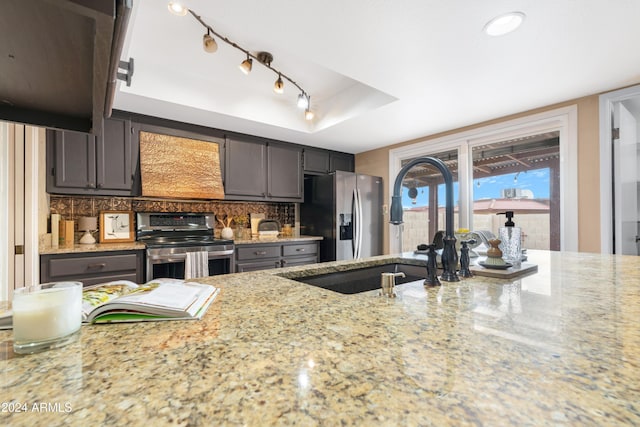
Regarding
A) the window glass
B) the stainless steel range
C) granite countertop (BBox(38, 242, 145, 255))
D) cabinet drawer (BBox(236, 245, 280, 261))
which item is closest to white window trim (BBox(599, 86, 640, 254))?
the window glass

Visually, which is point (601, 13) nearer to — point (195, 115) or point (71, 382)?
point (71, 382)

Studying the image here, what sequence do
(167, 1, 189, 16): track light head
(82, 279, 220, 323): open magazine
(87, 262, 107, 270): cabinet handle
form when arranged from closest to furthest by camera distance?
(82, 279, 220, 323): open magazine, (167, 1, 189, 16): track light head, (87, 262, 107, 270): cabinet handle

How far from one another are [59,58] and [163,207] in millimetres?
3052

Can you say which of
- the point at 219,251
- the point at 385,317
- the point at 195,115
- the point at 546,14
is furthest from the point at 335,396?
the point at 195,115

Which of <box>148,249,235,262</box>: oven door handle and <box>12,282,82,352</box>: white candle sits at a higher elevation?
<box>12,282,82,352</box>: white candle

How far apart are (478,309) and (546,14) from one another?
5.71 feet

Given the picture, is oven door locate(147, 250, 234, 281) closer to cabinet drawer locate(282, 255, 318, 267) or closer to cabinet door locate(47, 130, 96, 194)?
cabinet drawer locate(282, 255, 318, 267)

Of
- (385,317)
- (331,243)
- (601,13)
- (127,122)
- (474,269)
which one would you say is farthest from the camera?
(331,243)

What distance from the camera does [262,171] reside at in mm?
3621

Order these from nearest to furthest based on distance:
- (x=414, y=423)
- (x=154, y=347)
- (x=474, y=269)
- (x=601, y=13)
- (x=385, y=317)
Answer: (x=414, y=423) → (x=154, y=347) → (x=385, y=317) → (x=474, y=269) → (x=601, y=13)

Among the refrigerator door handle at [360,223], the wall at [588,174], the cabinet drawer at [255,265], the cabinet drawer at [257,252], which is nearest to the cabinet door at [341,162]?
the refrigerator door handle at [360,223]

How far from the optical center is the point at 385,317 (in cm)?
66

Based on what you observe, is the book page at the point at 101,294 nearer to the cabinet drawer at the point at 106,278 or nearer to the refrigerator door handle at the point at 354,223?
the cabinet drawer at the point at 106,278

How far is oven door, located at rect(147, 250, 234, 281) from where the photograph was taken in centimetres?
257
